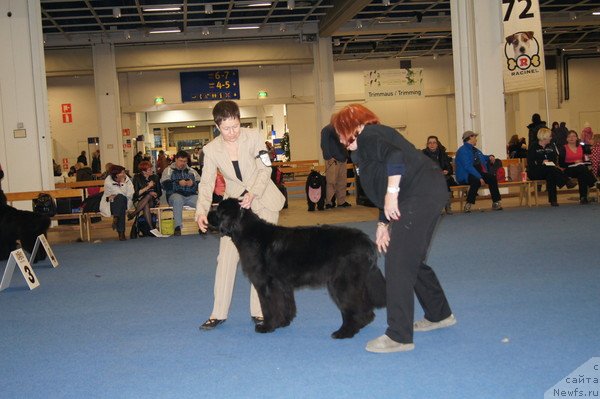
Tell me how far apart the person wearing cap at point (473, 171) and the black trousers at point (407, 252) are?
25.8 feet

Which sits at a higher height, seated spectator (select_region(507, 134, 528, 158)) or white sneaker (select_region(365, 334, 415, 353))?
seated spectator (select_region(507, 134, 528, 158))

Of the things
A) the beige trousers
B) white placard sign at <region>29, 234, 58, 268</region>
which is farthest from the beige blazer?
white placard sign at <region>29, 234, 58, 268</region>

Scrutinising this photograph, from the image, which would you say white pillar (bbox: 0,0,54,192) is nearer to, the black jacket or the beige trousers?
the black jacket

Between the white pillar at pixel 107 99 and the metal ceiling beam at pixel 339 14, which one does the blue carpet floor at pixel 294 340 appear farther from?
the white pillar at pixel 107 99

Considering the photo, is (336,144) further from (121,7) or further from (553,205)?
(121,7)

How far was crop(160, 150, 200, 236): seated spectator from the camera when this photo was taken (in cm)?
1031

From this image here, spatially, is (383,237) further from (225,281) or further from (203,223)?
(225,281)

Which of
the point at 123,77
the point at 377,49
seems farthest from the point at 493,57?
the point at 123,77

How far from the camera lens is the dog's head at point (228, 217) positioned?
407 cm

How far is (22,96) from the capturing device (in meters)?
12.1

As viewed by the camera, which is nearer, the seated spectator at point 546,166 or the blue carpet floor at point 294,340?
the blue carpet floor at point 294,340

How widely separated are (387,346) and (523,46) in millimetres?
9776

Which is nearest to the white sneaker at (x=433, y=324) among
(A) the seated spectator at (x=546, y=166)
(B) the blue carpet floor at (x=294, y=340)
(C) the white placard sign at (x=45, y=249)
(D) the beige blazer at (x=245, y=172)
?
(B) the blue carpet floor at (x=294, y=340)

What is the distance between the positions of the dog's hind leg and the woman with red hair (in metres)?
0.31
